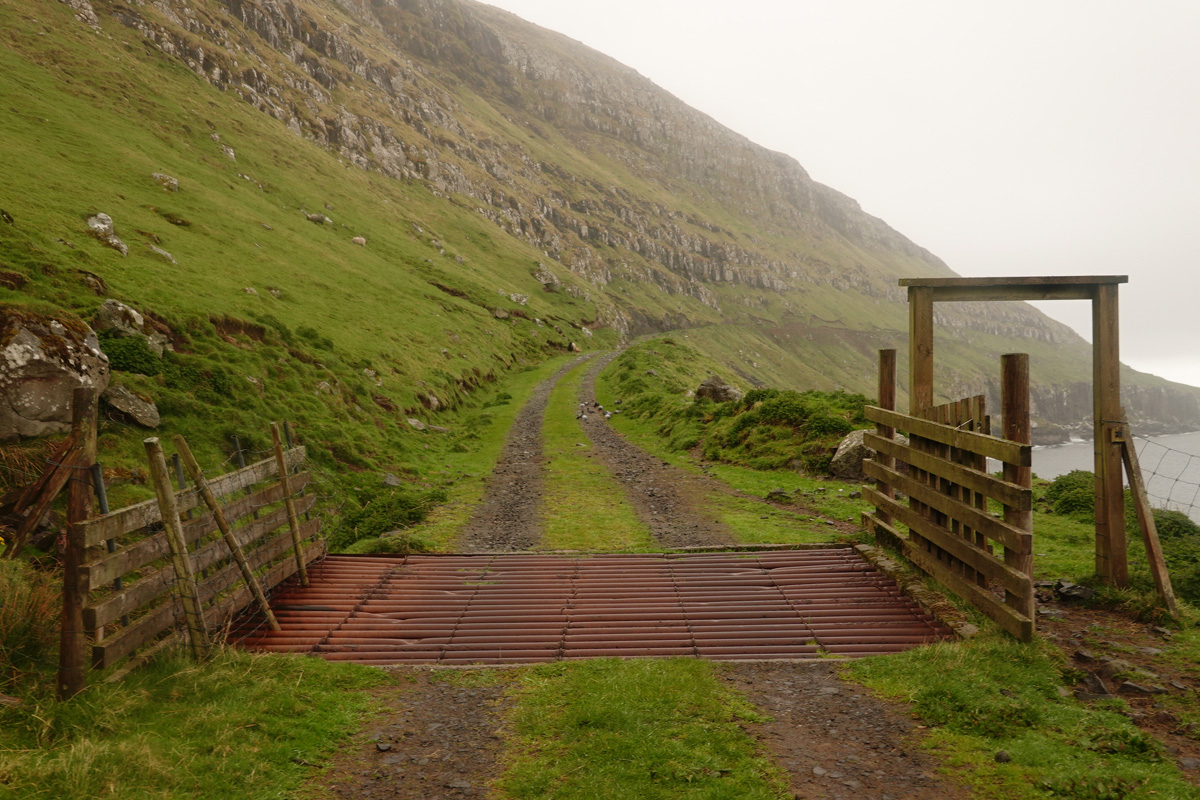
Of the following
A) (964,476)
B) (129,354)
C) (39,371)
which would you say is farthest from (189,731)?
(129,354)

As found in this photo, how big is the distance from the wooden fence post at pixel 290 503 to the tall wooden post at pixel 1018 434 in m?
10.1

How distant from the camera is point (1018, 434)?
727cm

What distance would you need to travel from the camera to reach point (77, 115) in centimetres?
4144

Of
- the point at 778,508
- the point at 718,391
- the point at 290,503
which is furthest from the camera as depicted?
the point at 718,391

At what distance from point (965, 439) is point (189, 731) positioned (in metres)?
9.01

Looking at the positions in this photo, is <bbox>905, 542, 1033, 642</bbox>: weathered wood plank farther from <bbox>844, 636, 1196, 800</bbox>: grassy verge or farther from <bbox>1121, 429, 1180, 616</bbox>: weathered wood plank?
<bbox>1121, 429, 1180, 616</bbox>: weathered wood plank

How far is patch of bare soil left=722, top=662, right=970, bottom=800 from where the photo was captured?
484 cm

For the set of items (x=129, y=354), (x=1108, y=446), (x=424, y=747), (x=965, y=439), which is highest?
(x=129, y=354)

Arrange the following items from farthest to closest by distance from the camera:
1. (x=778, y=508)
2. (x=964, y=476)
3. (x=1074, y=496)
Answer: (x=778, y=508) → (x=1074, y=496) → (x=964, y=476)

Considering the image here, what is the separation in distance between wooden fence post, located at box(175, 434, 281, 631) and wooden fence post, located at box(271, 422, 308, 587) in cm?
166

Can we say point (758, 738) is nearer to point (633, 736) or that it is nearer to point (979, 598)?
point (633, 736)

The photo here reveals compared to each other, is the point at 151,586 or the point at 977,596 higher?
the point at 151,586

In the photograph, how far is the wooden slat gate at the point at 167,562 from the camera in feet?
19.0

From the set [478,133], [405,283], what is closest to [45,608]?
[405,283]
